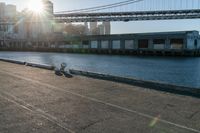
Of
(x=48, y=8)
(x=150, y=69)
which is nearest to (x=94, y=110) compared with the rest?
(x=150, y=69)

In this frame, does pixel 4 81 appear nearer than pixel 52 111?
No

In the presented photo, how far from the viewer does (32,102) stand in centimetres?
943

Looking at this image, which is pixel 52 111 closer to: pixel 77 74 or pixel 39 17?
pixel 77 74

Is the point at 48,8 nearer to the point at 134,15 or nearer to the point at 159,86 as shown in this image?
the point at 134,15

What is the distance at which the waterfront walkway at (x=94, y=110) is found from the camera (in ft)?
22.5

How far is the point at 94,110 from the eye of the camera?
328 inches

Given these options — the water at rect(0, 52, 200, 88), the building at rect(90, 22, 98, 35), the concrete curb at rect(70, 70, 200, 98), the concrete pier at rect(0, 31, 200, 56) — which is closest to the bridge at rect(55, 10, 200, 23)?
the concrete pier at rect(0, 31, 200, 56)

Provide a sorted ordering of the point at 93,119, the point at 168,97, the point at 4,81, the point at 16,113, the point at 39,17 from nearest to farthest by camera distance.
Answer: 1. the point at 93,119
2. the point at 16,113
3. the point at 168,97
4. the point at 4,81
5. the point at 39,17

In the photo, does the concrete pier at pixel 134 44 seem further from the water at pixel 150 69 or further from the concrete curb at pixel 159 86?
the concrete curb at pixel 159 86

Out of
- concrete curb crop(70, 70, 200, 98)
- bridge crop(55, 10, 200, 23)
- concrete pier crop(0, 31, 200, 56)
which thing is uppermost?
bridge crop(55, 10, 200, 23)

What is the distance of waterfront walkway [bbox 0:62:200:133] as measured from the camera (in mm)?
6848

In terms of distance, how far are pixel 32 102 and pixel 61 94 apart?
1538 millimetres

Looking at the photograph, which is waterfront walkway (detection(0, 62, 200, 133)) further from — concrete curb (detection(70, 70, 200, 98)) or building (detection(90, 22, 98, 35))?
building (detection(90, 22, 98, 35))

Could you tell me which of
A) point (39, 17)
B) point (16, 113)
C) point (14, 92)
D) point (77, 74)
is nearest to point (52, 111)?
point (16, 113)
